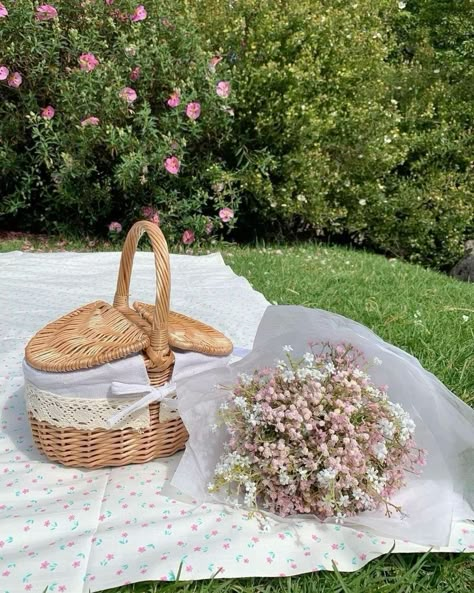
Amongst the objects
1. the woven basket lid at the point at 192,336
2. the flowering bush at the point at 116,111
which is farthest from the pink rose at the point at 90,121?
the woven basket lid at the point at 192,336

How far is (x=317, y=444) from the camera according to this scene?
157 centimetres

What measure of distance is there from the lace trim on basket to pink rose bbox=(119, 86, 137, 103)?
400cm

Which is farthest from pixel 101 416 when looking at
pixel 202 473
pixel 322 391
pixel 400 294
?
pixel 400 294

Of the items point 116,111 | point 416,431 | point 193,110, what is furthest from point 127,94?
point 416,431

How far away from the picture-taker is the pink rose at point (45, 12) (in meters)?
5.21

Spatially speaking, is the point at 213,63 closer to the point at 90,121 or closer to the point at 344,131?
the point at 90,121

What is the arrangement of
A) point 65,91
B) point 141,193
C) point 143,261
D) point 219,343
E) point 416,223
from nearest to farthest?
point 219,343 < point 143,261 < point 65,91 < point 141,193 < point 416,223

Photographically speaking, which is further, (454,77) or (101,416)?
(454,77)

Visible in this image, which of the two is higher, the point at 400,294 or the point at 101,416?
the point at 101,416

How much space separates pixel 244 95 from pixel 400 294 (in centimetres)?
287

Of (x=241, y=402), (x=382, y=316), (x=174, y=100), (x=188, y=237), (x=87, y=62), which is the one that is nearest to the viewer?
(x=241, y=402)

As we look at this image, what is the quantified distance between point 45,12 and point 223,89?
1.65 metres

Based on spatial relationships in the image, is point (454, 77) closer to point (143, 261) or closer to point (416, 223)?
point (416, 223)

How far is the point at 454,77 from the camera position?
26.2 ft
